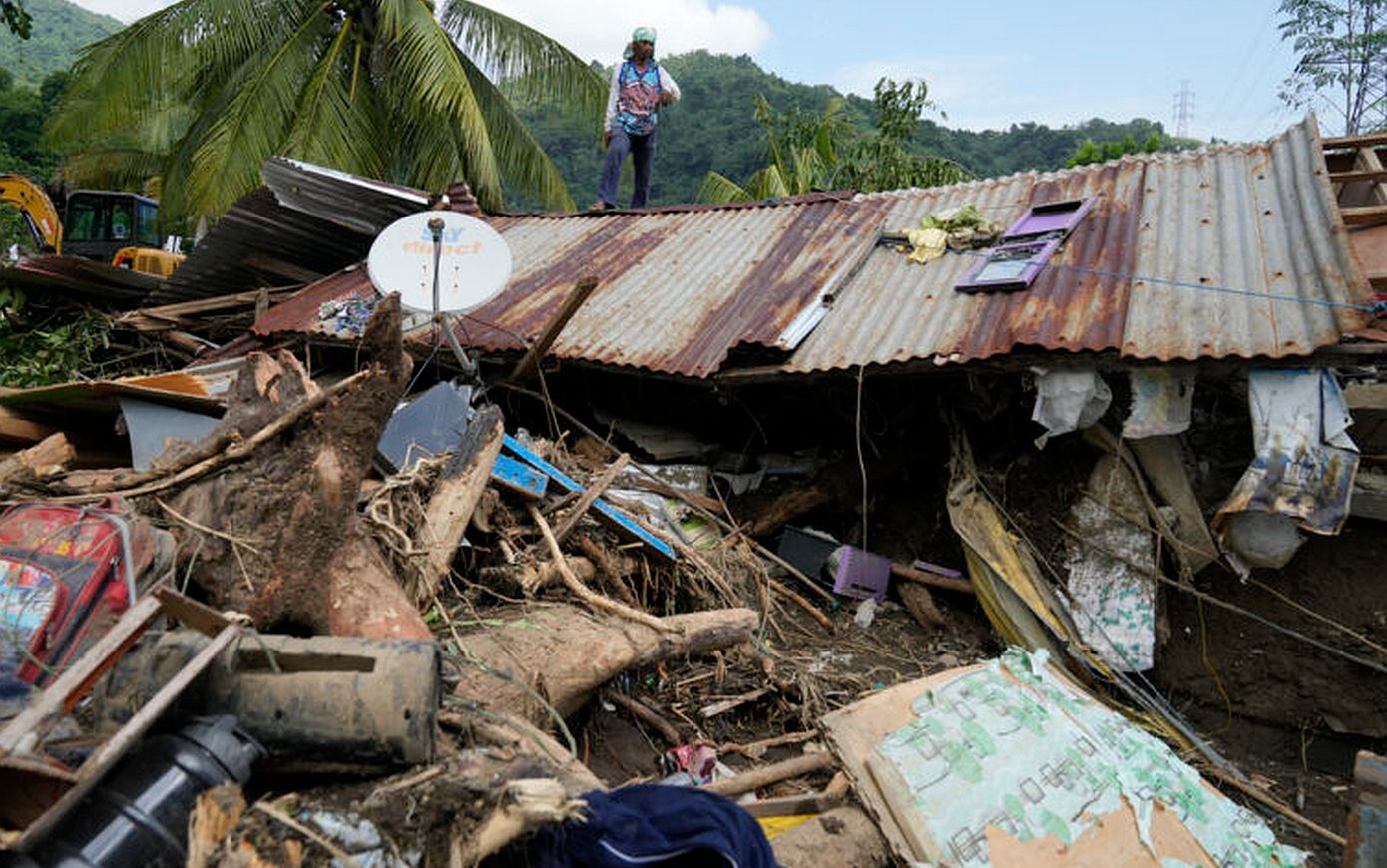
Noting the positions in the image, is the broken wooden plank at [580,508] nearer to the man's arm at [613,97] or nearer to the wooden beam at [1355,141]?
the man's arm at [613,97]

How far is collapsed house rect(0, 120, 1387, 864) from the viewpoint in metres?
2.91

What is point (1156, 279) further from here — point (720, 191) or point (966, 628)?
point (720, 191)

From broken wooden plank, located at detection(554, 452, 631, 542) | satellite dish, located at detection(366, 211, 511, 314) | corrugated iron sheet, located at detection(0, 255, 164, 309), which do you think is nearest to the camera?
broken wooden plank, located at detection(554, 452, 631, 542)

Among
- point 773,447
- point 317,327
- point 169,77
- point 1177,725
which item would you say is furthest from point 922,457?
point 169,77

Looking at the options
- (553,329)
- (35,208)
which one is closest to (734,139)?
(35,208)

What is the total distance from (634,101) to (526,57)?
3487mm

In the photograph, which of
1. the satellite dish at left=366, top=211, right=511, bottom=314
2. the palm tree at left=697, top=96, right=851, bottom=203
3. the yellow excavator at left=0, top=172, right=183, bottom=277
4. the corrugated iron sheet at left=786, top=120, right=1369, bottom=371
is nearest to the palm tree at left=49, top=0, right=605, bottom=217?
the palm tree at left=697, top=96, right=851, bottom=203

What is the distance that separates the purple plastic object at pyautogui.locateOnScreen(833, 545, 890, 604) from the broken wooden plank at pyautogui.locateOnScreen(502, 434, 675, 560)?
1694mm

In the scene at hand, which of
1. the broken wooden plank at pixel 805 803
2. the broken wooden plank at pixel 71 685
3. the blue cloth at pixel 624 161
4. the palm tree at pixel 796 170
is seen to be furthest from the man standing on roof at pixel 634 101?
the broken wooden plank at pixel 71 685

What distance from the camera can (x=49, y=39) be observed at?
54375mm

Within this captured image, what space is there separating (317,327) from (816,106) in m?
30.9

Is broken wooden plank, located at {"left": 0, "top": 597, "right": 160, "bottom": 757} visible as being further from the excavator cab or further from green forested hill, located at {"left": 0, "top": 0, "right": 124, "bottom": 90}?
green forested hill, located at {"left": 0, "top": 0, "right": 124, "bottom": 90}

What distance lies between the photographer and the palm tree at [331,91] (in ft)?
34.6

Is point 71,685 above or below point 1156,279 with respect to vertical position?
below
